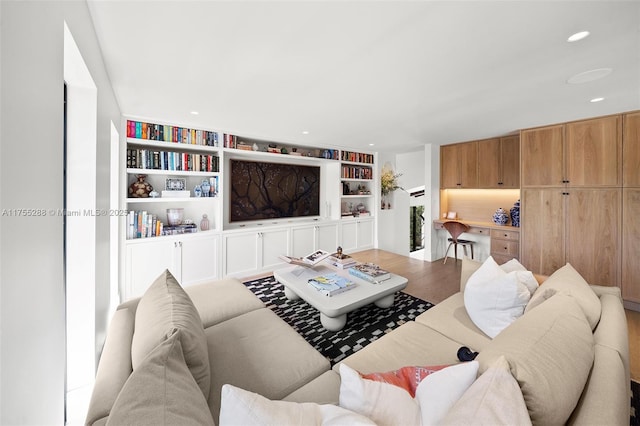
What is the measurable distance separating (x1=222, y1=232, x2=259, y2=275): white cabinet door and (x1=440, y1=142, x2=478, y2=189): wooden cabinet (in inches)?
142

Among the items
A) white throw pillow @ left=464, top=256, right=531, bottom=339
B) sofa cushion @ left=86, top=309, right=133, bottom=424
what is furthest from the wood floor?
sofa cushion @ left=86, top=309, right=133, bottom=424

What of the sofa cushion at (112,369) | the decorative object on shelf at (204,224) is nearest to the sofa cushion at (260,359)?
the sofa cushion at (112,369)

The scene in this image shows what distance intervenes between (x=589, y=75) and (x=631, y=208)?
194cm

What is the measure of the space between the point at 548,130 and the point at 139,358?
181 inches

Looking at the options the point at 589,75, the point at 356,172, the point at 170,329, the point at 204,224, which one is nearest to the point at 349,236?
the point at 356,172

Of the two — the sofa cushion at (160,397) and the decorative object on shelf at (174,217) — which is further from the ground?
the decorative object on shelf at (174,217)

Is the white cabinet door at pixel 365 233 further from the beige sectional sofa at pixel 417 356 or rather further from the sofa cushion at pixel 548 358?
the sofa cushion at pixel 548 358

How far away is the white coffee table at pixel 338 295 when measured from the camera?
2.06 meters

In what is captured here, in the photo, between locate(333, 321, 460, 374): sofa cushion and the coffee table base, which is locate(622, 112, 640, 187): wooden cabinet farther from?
the coffee table base

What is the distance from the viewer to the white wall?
60cm

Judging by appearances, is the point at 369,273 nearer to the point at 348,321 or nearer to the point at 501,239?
the point at 348,321

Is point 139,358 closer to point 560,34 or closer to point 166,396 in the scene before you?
point 166,396

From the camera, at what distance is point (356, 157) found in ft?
17.0

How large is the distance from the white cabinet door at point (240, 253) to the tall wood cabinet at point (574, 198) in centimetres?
388
